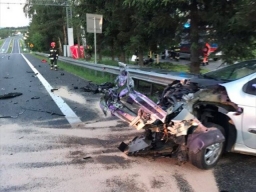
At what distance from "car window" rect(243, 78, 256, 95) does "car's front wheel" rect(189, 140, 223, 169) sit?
0.81 m

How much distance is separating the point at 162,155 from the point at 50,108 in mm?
4613

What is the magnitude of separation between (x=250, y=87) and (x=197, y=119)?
84 cm

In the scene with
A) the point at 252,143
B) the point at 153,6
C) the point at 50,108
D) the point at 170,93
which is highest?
the point at 153,6

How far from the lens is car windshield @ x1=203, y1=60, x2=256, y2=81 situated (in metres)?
4.92

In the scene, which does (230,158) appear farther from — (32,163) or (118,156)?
(32,163)

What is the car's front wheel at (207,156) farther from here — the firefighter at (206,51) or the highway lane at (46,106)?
the firefighter at (206,51)

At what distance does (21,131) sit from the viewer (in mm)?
6352

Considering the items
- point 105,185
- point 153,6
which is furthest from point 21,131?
point 153,6

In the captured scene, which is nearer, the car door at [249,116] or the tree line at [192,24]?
the car door at [249,116]

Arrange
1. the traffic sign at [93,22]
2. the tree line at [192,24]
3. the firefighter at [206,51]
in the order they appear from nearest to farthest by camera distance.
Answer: the tree line at [192,24], the firefighter at [206,51], the traffic sign at [93,22]

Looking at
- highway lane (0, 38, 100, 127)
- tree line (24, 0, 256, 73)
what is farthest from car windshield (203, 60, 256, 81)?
highway lane (0, 38, 100, 127)

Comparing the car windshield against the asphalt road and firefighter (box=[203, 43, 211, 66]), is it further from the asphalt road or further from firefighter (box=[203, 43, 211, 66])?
firefighter (box=[203, 43, 211, 66])

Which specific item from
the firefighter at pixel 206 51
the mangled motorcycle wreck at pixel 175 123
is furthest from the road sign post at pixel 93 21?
the mangled motorcycle wreck at pixel 175 123

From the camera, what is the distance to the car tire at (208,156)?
4227mm
